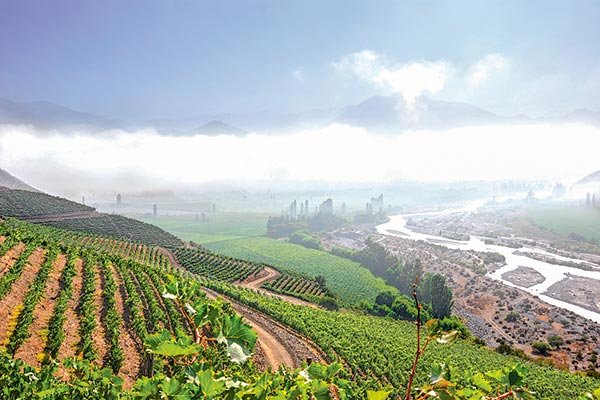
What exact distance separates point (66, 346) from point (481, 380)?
1731 centimetres

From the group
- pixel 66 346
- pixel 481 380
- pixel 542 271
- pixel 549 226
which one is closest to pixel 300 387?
pixel 481 380

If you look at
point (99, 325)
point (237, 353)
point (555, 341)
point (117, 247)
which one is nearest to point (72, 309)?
point (99, 325)

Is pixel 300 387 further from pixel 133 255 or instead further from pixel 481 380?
pixel 133 255

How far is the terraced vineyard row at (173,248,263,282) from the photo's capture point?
54.1 meters

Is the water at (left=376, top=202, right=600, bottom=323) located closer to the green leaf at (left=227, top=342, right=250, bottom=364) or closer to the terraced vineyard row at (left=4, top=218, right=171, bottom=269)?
the terraced vineyard row at (left=4, top=218, right=171, bottom=269)

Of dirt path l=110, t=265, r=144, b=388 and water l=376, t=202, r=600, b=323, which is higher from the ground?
dirt path l=110, t=265, r=144, b=388

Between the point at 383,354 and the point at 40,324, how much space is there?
23.1 m

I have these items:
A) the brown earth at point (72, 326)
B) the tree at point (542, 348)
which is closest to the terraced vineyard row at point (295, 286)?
the tree at point (542, 348)

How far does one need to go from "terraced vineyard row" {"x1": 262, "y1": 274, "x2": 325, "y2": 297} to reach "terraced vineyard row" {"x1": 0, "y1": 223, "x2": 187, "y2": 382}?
26.4 metres

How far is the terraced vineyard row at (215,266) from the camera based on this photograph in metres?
54.1

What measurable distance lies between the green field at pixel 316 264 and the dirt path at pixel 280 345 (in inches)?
1463

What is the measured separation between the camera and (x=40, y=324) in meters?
16.1

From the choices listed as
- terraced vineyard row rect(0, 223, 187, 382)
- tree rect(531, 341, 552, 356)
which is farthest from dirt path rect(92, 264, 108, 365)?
tree rect(531, 341, 552, 356)

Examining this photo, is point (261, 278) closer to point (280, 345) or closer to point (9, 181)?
point (280, 345)
